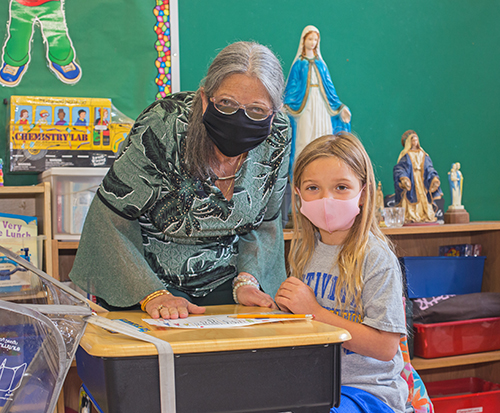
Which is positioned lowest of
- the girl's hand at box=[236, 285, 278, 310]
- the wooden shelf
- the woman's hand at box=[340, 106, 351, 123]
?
the wooden shelf

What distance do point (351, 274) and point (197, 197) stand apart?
0.40 metres

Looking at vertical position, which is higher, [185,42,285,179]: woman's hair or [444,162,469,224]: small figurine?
[185,42,285,179]: woman's hair

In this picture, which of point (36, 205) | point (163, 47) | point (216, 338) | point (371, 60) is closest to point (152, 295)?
point (216, 338)

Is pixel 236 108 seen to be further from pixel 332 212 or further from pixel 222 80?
pixel 332 212

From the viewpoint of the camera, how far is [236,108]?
1.13 meters

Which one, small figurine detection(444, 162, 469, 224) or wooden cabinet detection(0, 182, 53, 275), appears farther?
small figurine detection(444, 162, 469, 224)

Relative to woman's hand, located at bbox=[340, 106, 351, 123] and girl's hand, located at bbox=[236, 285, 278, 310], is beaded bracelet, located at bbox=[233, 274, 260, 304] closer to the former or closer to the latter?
girl's hand, located at bbox=[236, 285, 278, 310]

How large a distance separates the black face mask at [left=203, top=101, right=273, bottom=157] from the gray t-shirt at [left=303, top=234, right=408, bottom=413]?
1.17 feet

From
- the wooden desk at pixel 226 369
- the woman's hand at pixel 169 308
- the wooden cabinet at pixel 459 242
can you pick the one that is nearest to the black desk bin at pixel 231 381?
Result: the wooden desk at pixel 226 369

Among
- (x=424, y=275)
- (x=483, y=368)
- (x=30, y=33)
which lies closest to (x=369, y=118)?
(x=424, y=275)

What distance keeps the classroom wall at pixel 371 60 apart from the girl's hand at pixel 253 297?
1.23 m

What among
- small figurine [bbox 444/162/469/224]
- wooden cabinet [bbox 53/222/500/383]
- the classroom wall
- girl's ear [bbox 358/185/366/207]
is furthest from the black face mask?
small figurine [bbox 444/162/469/224]

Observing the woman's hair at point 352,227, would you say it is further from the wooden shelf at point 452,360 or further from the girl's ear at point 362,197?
the wooden shelf at point 452,360

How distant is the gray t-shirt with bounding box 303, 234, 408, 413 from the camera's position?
104 centimetres
